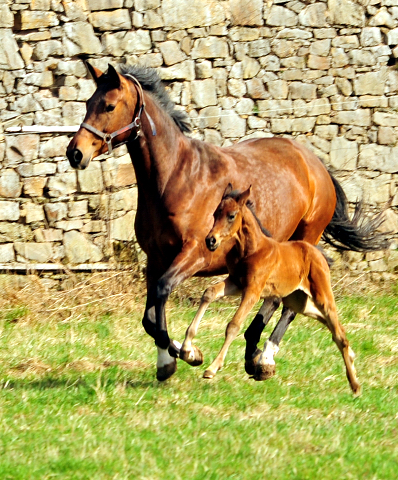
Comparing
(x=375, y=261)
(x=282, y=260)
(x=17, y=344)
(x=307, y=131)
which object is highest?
(x=282, y=260)

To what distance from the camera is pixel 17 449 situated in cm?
472

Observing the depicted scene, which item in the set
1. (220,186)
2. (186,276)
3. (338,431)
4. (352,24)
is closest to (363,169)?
(352,24)

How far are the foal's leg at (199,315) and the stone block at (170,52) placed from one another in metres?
4.78

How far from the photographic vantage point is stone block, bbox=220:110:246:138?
10.2 m

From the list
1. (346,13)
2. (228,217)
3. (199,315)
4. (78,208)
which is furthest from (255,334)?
(346,13)

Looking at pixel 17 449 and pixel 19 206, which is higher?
pixel 17 449

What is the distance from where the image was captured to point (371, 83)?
10.7 metres

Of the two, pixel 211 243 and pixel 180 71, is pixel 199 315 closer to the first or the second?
pixel 211 243

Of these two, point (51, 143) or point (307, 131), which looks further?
point (307, 131)

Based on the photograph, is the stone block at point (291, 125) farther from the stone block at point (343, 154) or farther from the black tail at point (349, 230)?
the black tail at point (349, 230)

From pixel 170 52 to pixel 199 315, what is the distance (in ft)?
16.8

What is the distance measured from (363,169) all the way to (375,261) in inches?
45.4

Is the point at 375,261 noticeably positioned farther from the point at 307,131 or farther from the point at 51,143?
the point at 51,143

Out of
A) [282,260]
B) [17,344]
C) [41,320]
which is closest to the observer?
[282,260]
